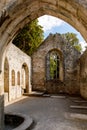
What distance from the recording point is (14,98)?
14.3 metres

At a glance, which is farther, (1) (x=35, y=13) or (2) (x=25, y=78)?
(2) (x=25, y=78)

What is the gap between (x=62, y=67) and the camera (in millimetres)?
19422

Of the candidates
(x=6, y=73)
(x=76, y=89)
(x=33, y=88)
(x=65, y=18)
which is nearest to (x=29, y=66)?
(x=33, y=88)

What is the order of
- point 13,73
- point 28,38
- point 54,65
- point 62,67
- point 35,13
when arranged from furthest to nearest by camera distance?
point 28,38
point 54,65
point 62,67
point 13,73
point 35,13

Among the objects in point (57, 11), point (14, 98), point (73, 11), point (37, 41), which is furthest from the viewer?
point (37, 41)

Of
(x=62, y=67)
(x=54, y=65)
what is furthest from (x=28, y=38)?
(x=62, y=67)

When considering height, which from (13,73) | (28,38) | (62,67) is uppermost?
(28,38)

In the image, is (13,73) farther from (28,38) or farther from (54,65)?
(28,38)

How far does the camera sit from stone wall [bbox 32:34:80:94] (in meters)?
19.0

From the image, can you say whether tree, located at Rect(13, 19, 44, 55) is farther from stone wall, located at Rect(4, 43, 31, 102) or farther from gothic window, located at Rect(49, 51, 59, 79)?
stone wall, located at Rect(4, 43, 31, 102)

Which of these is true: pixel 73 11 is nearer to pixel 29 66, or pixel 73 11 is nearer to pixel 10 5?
pixel 10 5

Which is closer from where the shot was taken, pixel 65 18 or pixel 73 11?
pixel 73 11

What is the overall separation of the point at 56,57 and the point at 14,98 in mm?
6823

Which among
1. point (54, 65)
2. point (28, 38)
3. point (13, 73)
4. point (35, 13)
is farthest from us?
point (28, 38)
